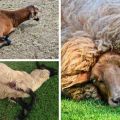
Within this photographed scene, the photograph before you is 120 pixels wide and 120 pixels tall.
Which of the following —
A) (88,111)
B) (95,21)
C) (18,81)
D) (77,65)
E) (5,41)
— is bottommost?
(88,111)

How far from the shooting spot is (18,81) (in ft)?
10.9

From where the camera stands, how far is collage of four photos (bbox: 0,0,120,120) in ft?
10.7

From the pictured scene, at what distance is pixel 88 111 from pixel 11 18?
38.2 inches

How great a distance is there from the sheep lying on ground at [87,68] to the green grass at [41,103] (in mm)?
96

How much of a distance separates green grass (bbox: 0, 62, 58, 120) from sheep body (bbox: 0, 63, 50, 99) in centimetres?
4

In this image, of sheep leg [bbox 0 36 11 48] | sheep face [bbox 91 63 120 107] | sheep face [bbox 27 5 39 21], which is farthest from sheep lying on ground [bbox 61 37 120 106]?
sheep leg [bbox 0 36 11 48]

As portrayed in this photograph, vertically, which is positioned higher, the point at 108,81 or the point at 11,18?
the point at 11,18

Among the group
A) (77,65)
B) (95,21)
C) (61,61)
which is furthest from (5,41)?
(95,21)

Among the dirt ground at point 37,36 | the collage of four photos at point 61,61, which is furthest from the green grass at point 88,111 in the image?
the dirt ground at point 37,36

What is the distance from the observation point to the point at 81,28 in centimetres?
335

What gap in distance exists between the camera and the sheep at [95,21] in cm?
328

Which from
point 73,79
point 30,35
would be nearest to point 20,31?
point 30,35

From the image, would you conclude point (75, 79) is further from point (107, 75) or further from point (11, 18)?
point (11, 18)

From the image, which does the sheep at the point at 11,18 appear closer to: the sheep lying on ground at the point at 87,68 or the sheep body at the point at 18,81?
the sheep body at the point at 18,81
